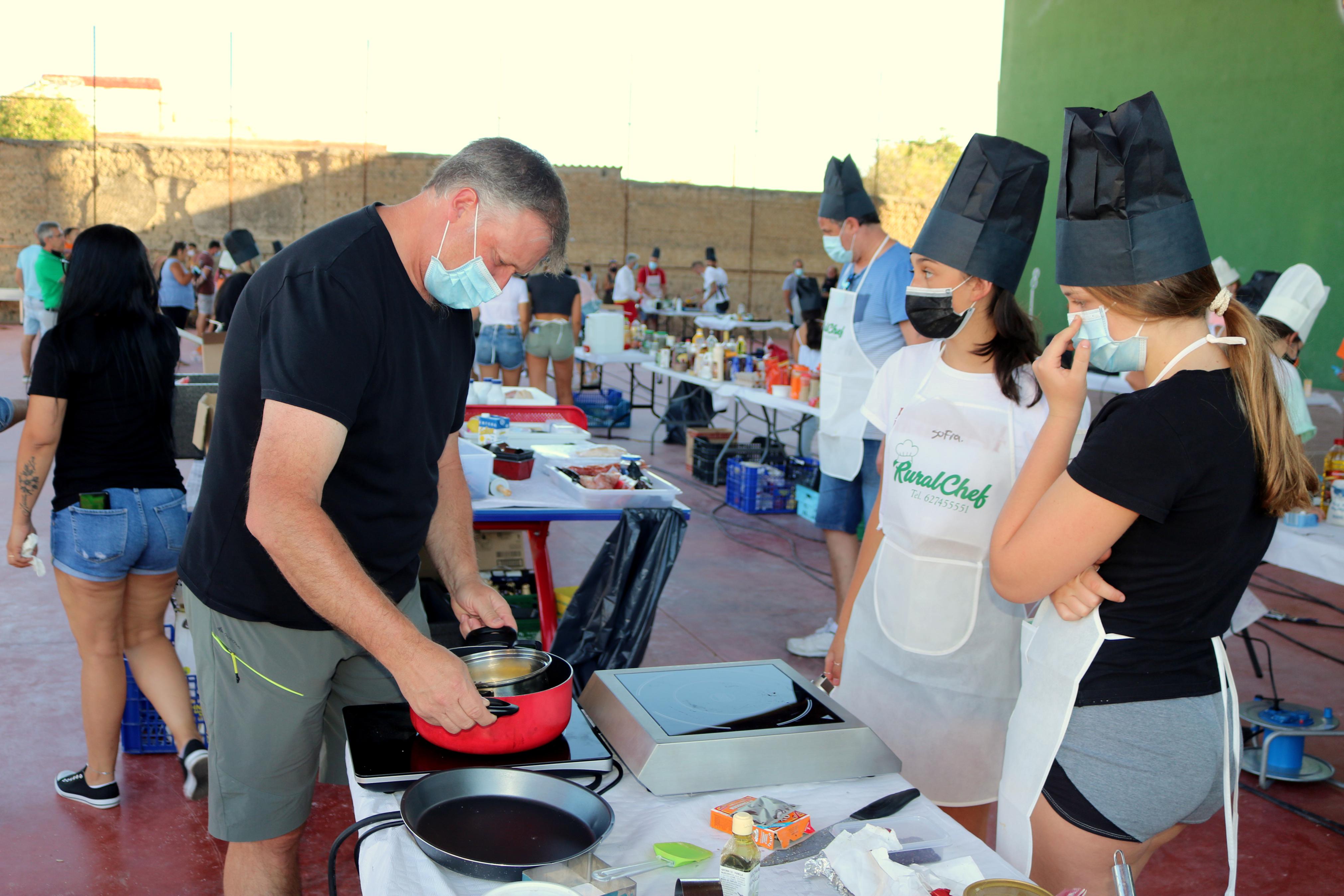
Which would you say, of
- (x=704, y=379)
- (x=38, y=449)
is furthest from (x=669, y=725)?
(x=704, y=379)

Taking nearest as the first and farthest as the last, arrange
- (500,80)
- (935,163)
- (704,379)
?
(704,379), (500,80), (935,163)

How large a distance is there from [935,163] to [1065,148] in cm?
2508

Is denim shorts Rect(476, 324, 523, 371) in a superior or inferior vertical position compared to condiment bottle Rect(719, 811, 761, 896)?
superior

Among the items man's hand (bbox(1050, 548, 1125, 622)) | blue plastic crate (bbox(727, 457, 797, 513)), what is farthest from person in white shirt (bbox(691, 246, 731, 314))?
man's hand (bbox(1050, 548, 1125, 622))

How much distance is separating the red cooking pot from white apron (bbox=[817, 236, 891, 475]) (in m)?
2.65

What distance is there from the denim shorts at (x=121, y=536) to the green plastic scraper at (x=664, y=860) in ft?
6.41

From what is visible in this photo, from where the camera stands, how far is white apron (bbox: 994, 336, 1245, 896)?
4.78 feet

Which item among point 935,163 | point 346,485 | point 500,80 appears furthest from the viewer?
point 935,163

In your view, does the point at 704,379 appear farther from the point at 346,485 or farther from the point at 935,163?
the point at 935,163

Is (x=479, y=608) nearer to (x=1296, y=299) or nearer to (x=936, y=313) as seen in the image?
(x=936, y=313)

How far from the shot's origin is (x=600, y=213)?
77.2 feet

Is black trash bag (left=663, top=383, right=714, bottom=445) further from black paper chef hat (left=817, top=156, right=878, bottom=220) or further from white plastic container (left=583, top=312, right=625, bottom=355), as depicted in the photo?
black paper chef hat (left=817, top=156, right=878, bottom=220)

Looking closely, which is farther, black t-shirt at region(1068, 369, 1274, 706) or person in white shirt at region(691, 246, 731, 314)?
person in white shirt at region(691, 246, 731, 314)

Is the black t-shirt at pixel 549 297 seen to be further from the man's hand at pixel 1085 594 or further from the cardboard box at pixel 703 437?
the man's hand at pixel 1085 594
